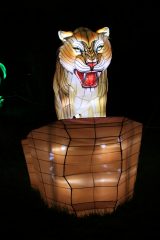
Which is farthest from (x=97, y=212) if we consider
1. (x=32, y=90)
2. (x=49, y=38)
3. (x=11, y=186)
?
(x=32, y=90)

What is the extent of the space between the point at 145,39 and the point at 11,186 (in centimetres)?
710

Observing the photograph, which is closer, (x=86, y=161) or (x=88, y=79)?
(x=86, y=161)

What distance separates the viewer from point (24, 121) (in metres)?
10.5

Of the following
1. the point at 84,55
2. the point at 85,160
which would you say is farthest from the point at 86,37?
the point at 85,160

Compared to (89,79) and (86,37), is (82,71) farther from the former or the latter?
(86,37)

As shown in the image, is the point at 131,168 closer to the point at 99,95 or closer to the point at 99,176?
the point at 99,176

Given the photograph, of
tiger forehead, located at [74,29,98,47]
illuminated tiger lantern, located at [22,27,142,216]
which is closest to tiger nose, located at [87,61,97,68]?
tiger forehead, located at [74,29,98,47]

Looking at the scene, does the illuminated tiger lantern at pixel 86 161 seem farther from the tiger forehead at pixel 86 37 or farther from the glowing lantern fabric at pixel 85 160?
the tiger forehead at pixel 86 37

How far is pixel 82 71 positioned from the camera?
4.59 meters

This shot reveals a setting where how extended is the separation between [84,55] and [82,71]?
0.53 ft

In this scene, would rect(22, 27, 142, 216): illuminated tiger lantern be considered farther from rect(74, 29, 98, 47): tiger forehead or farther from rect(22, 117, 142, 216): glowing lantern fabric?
rect(74, 29, 98, 47): tiger forehead

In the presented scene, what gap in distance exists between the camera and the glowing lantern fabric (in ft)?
11.8

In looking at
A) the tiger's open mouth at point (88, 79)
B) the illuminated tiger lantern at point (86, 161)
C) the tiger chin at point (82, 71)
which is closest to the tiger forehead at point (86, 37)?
the tiger chin at point (82, 71)

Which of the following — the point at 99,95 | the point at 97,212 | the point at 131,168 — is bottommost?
the point at 97,212
